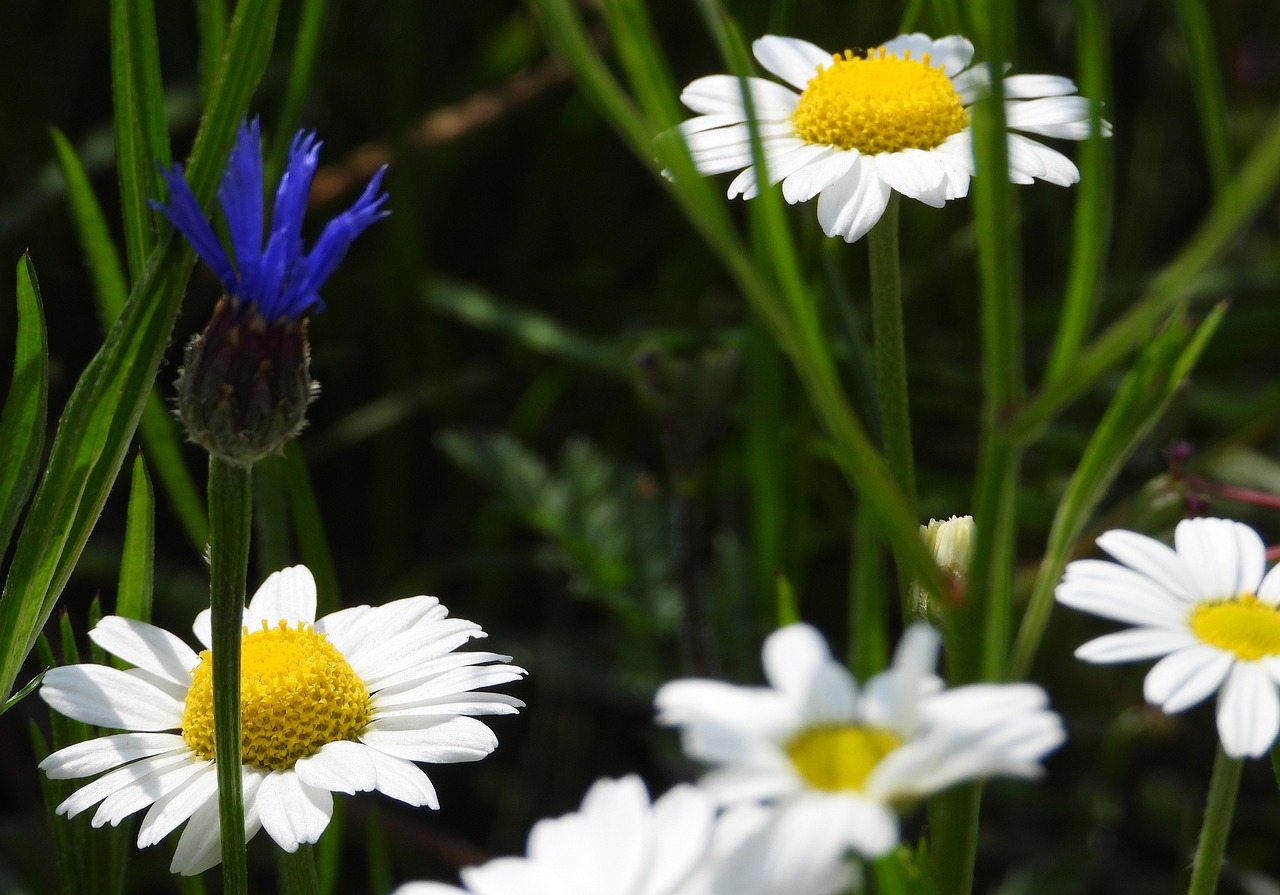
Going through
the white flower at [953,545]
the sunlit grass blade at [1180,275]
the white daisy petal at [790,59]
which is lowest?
the white flower at [953,545]

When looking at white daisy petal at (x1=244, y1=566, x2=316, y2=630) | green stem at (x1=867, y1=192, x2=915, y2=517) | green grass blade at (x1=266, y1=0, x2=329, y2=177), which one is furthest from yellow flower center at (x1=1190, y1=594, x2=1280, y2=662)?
green grass blade at (x1=266, y1=0, x2=329, y2=177)

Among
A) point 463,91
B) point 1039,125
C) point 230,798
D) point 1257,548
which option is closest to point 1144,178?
point 463,91

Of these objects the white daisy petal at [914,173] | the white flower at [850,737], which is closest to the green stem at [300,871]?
the white flower at [850,737]

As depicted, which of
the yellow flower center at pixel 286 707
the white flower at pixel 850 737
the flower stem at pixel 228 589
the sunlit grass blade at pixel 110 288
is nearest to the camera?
the white flower at pixel 850 737

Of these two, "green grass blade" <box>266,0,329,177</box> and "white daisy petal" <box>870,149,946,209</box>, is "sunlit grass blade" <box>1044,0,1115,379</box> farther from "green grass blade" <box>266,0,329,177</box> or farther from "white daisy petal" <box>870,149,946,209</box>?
"green grass blade" <box>266,0,329,177</box>

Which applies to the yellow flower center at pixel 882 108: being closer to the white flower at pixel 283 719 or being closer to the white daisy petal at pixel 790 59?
the white daisy petal at pixel 790 59

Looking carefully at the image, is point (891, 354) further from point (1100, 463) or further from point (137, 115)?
point (137, 115)

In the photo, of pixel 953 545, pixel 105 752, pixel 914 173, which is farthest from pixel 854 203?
pixel 105 752
